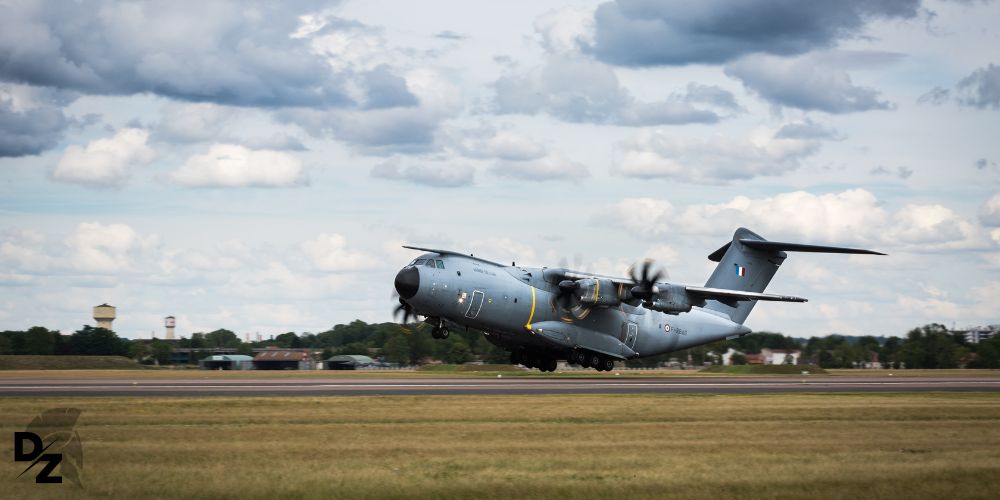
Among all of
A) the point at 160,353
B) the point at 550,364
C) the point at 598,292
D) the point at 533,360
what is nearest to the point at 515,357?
the point at 533,360

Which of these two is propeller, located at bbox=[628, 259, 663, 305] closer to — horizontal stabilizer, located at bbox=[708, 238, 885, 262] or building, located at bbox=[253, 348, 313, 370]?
horizontal stabilizer, located at bbox=[708, 238, 885, 262]

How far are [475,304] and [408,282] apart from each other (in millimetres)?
3760

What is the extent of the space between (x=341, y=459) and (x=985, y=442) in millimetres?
14568

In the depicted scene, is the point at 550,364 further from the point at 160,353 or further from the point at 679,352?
the point at 160,353

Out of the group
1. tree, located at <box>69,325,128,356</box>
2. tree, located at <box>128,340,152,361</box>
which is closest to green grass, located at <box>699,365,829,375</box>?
tree, located at <box>69,325,128,356</box>

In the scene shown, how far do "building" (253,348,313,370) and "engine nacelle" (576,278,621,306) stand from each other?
52.5 meters

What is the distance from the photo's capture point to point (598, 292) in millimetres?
49969

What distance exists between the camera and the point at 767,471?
18.3 m

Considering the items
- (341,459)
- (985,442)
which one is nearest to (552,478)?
(341,459)

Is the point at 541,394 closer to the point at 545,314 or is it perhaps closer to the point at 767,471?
the point at 545,314

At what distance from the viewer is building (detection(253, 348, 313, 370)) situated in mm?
96875

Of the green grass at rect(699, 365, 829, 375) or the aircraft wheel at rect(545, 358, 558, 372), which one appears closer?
the aircraft wheel at rect(545, 358, 558, 372)

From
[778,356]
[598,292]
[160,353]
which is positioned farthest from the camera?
[778,356]

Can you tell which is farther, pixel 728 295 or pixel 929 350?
pixel 929 350
